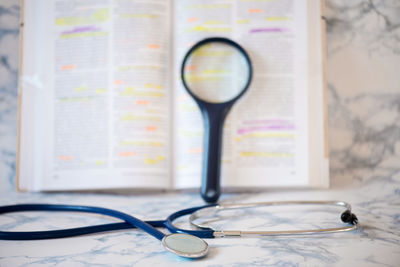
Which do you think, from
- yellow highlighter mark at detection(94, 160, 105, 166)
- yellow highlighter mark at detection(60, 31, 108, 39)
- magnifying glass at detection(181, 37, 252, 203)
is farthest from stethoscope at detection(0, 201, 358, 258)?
yellow highlighter mark at detection(60, 31, 108, 39)

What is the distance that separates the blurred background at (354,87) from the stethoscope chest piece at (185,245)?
534 mm

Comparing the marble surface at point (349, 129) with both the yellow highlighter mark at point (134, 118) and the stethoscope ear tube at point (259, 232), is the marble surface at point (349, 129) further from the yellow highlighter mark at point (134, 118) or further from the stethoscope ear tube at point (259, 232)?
the yellow highlighter mark at point (134, 118)

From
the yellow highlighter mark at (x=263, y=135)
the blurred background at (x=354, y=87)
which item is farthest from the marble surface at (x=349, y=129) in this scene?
the yellow highlighter mark at (x=263, y=135)

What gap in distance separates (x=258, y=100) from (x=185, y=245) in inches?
17.8

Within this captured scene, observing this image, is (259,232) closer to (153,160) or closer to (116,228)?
(116,228)

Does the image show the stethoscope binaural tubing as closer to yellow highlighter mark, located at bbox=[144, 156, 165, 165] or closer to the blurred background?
yellow highlighter mark, located at bbox=[144, 156, 165, 165]

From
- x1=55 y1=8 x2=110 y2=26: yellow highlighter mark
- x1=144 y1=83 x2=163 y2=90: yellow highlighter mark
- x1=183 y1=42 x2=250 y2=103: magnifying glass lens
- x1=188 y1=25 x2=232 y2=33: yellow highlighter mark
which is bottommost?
x1=144 y1=83 x2=163 y2=90: yellow highlighter mark

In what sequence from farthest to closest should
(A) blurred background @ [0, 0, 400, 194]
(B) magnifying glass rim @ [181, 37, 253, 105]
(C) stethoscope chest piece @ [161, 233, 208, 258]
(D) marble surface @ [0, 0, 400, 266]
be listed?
(A) blurred background @ [0, 0, 400, 194] → (B) magnifying glass rim @ [181, 37, 253, 105] → (D) marble surface @ [0, 0, 400, 266] → (C) stethoscope chest piece @ [161, 233, 208, 258]

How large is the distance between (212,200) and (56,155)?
383 millimetres

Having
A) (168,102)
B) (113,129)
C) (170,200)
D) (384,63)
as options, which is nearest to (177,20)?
(168,102)

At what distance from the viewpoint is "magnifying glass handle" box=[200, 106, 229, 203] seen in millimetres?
701

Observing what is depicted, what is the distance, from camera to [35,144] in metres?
0.80

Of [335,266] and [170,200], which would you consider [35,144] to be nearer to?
[170,200]

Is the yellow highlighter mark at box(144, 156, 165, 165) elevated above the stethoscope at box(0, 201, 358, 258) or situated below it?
above
